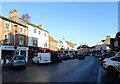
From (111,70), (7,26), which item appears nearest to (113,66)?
(111,70)

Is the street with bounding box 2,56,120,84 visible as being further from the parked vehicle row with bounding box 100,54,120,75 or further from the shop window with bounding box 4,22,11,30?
the shop window with bounding box 4,22,11,30

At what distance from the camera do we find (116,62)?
11062 millimetres

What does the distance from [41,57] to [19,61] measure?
19.8 ft

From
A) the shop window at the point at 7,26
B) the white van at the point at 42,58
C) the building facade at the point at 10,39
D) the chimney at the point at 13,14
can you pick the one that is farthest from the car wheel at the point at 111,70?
the chimney at the point at 13,14

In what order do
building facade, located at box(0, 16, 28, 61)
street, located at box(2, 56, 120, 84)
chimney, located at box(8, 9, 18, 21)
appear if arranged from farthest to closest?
chimney, located at box(8, 9, 18, 21) → building facade, located at box(0, 16, 28, 61) → street, located at box(2, 56, 120, 84)

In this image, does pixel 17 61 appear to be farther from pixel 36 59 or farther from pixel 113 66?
pixel 113 66

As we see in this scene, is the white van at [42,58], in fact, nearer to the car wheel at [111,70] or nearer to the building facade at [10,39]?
the building facade at [10,39]

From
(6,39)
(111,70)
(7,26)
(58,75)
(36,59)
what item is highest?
(7,26)

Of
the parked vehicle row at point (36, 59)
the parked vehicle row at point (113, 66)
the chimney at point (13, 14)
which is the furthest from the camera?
the chimney at point (13, 14)

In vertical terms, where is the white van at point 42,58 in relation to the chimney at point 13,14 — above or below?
below

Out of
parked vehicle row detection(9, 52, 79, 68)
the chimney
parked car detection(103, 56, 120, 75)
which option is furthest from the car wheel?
the chimney

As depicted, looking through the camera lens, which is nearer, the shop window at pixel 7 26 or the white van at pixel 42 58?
the white van at pixel 42 58

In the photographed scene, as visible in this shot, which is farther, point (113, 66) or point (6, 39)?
point (6, 39)

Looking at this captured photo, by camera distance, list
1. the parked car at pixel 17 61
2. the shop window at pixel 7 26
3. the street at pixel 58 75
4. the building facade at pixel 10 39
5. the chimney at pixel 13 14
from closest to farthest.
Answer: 1. the street at pixel 58 75
2. the parked car at pixel 17 61
3. the building facade at pixel 10 39
4. the shop window at pixel 7 26
5. the chimney at pixel 13 14
